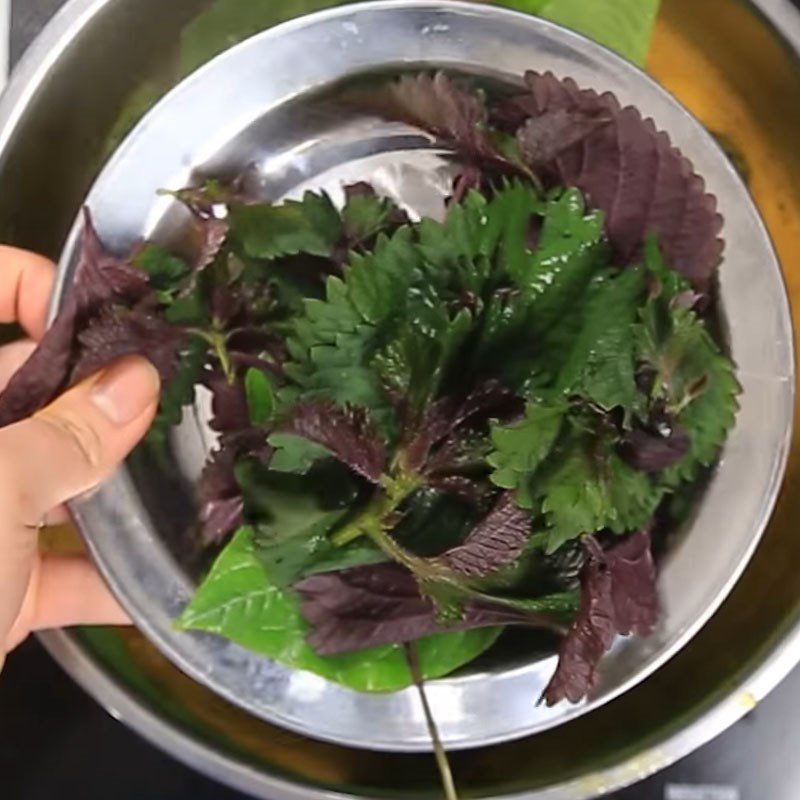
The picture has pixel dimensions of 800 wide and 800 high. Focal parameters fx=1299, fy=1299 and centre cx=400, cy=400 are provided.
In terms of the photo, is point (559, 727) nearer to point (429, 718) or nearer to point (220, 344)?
point (429, 718)

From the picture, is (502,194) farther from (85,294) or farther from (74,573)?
(74,573)

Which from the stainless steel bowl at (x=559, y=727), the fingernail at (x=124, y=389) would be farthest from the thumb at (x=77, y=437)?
the stainless steel bowl at (x=559, y=727)

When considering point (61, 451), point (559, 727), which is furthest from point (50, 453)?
point (559, 727)

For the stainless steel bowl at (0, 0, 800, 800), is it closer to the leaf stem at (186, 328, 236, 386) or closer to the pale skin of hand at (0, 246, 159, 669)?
the pale skin of hand at (0, 246, 159, 669)

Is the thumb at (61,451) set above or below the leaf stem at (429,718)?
above

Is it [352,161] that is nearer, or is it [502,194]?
[502,194]

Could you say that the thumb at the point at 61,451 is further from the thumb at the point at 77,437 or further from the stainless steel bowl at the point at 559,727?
the stainless steel bowl at the point at 559,727

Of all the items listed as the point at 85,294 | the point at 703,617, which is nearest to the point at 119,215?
the point at 85,294
